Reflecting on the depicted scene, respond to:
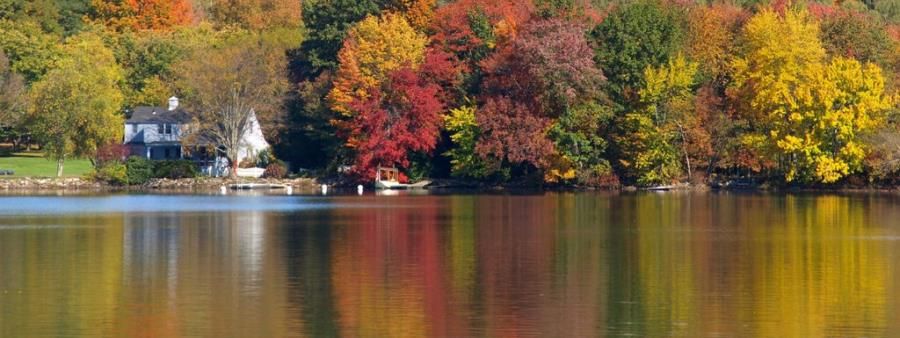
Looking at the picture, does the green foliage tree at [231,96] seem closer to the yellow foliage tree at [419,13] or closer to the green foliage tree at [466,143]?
the yellow foliage tree at [419,13]

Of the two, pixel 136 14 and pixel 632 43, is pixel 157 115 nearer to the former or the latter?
pixel 136 14

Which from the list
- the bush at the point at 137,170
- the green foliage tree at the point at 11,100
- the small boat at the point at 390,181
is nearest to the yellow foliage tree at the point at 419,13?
the small boat at the point at 390,181

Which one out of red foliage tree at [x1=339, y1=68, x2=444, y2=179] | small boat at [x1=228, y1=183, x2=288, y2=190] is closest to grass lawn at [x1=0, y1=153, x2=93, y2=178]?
small boat at [x1=228, y1=183, x2=288, y2=190]

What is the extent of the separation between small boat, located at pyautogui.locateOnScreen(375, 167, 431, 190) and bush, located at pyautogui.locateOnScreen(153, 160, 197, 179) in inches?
455

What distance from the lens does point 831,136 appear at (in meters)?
68.8

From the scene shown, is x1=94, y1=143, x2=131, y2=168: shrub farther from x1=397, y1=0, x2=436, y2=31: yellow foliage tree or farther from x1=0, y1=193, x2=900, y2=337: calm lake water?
x1=0, y1=193, x2=900, y2=337: calm lake water

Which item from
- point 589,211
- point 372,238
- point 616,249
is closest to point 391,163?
point 589,211

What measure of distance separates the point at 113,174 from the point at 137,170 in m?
1.37

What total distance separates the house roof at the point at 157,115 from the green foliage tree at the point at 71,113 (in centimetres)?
502

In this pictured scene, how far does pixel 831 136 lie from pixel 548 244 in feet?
113

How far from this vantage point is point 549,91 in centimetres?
7262

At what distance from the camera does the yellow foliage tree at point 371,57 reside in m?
78.5

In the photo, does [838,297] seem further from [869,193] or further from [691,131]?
[691,131]

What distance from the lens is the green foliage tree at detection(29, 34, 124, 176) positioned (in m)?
79.9
